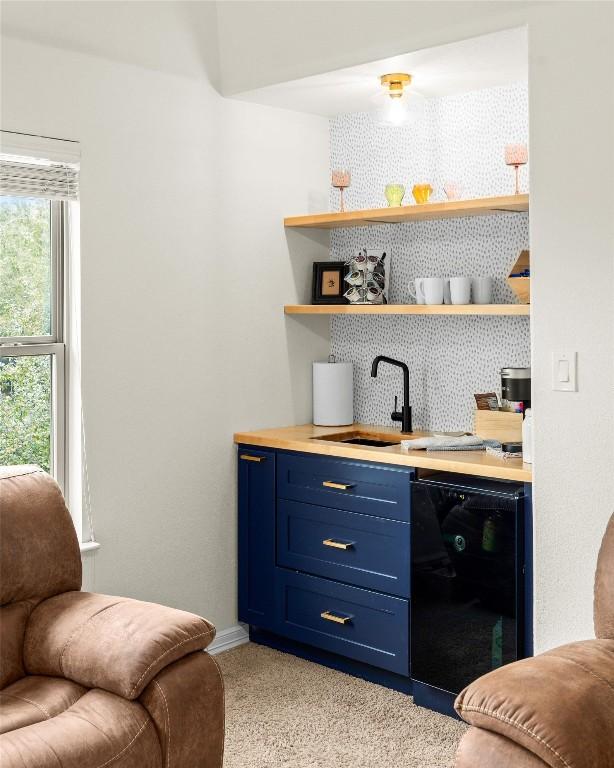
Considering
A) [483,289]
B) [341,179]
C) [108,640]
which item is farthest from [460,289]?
[108,640]

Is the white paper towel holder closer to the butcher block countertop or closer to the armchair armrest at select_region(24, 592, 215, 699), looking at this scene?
the butcher block countertop

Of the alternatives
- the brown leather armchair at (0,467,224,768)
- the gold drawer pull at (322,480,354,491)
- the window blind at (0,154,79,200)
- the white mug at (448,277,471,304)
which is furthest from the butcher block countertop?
the window blind at (0,154,79,200)

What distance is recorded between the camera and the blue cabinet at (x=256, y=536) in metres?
4.08

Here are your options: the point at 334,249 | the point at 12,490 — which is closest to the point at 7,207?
the point at 12,490

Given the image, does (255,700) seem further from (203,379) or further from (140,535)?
(203,379)

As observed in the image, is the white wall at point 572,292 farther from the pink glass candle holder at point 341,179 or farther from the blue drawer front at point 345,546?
the pink glass candle holder at point 341,179

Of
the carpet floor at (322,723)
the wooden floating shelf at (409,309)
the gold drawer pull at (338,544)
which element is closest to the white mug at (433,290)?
the wooden floating shelf at (409,309)

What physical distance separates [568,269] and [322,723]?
1.74m

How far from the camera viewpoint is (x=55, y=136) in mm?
3486

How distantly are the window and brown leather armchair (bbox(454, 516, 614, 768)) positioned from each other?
1942 mm

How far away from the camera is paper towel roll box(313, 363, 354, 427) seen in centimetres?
439

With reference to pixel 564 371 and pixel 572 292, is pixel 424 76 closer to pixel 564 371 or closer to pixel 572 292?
pixel 572 292

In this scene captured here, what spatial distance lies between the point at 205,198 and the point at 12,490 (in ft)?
5.36

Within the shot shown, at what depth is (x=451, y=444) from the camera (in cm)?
364
